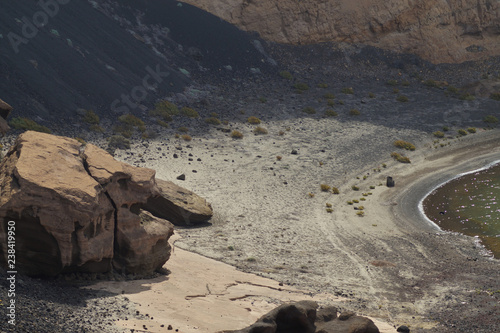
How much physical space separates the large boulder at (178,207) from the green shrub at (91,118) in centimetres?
1340

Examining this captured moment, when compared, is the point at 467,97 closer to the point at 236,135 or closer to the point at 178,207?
the point at 236,135

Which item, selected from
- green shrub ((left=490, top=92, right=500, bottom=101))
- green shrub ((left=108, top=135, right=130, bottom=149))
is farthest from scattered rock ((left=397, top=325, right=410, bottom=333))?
green shrub ((left=490, top=92, right=500, bottom=101))

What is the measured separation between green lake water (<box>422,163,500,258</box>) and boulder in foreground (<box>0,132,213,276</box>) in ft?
64.5

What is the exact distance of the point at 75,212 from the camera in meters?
21.2

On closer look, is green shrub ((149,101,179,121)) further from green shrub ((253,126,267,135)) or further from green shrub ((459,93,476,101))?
green shrub ((459,93,476,101))

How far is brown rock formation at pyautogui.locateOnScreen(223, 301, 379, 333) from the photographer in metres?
18.6

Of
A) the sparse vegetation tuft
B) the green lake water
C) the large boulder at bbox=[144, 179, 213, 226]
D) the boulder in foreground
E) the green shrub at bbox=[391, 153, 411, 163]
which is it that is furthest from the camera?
the green shrub at bbox=[391, 153, 411, 163]

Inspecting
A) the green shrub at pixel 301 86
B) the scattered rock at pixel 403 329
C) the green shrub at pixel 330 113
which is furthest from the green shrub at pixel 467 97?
the scattered rock at pixel 403 329

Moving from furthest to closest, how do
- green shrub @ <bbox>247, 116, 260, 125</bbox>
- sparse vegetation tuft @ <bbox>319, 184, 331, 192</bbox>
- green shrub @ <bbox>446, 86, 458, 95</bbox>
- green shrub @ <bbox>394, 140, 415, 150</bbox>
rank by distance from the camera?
1. green shrub @ <bbox>446, 86, 458, 95</bbox>
2. green shrub @ <bbox>247, 116, 260, 125</bbox>
3. green shrub @ <bbox>394, 140, 415, 150</bbox>
4. sparse vegetation tuft @ <bbox>319, 184, 331, 192</bbox>

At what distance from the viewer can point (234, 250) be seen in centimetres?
3136

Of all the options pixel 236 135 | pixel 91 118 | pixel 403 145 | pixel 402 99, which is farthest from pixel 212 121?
pixel 402 99

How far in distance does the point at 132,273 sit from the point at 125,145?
2151cm

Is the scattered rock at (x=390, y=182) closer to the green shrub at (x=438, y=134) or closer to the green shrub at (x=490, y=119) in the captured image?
the green shrub at (x=438, y=134)

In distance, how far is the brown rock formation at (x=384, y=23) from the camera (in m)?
68.2
